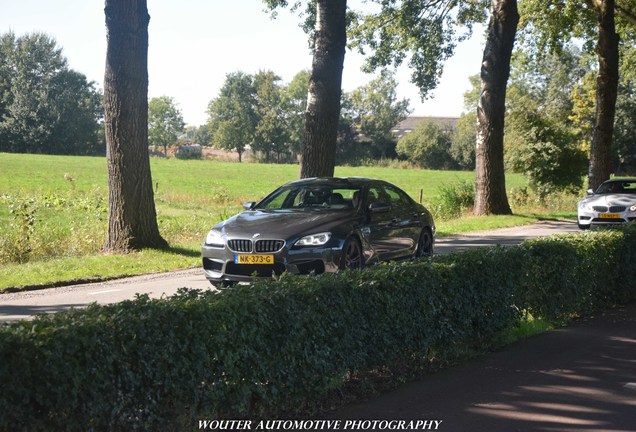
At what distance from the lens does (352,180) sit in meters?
11.7

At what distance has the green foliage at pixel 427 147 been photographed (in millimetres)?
104125

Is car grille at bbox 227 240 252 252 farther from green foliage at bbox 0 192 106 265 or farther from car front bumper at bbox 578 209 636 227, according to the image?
car front bumper at bbox 578 209 636 227

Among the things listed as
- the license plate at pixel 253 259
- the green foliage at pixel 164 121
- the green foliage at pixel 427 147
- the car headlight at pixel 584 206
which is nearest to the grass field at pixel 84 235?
the car headlight at pixel 584 206

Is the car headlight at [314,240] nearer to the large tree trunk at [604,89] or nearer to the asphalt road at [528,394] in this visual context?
the asphalt road at [528,394]

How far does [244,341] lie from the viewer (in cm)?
514

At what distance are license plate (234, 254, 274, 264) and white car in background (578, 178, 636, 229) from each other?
13.4m

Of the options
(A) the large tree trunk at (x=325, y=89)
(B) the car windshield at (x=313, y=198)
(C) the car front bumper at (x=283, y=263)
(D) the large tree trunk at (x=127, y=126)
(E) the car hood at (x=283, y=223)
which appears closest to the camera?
(C) the car front bumper at (x=283, y=263)

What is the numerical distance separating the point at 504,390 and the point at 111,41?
38.4 feet

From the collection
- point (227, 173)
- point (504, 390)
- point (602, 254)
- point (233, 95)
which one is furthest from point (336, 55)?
point (233, 95)

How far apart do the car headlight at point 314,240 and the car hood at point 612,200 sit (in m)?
13.1

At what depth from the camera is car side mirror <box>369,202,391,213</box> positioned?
10961 mm

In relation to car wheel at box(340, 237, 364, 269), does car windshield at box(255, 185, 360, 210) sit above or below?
above

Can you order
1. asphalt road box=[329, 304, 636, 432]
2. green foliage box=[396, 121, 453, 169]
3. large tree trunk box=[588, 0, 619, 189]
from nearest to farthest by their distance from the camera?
asphalt road box=[329, 304, 636, 432] < large tree trunk box=[588, 0, 619, 189] < green foliage box=[396, 121, 453, 169]

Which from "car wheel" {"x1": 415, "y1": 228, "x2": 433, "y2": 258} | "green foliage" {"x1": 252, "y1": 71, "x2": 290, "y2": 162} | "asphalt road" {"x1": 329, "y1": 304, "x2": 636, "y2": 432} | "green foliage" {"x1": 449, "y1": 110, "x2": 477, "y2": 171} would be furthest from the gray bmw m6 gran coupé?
"green foliage" {"x1": 252, "y1": 71, "x2": 290, "y2": 162}
